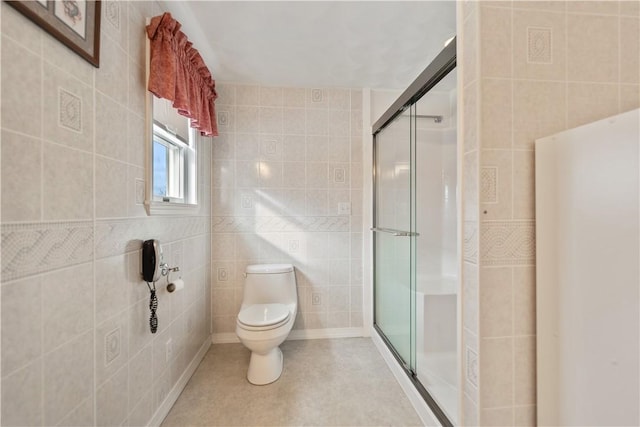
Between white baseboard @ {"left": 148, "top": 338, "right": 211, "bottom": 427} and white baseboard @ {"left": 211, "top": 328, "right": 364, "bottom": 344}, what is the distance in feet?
0.59

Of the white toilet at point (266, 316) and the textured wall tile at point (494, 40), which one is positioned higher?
the textured wall tile at point (494, 40)

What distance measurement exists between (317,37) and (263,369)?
219 cm

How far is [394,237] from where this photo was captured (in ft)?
6.50

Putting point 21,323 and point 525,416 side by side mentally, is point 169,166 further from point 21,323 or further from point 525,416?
point 525,416

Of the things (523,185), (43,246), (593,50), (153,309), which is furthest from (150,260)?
(593,50)

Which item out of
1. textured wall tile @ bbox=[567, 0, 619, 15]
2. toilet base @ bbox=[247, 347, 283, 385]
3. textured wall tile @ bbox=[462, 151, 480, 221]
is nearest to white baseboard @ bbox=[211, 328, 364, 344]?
toilet base @ bbox=[247, 347, 283, 385]

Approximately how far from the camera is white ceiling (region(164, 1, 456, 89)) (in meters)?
1.47

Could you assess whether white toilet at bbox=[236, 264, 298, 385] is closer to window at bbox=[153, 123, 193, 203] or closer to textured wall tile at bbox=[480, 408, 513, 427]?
window at bbox=[153, 123, 193, 203]

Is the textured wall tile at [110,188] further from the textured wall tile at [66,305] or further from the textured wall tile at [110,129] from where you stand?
the textured wall tile at [66,305]

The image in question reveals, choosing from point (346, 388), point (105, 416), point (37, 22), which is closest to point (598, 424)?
point (346, 388)

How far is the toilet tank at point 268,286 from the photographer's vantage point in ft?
7.10

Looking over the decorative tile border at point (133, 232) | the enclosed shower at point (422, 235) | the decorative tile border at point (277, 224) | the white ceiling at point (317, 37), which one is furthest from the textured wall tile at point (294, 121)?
the decorative tile border at point (133, 232)

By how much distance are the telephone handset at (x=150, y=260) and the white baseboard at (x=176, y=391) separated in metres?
0.75

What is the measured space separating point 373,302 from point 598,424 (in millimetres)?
1750
